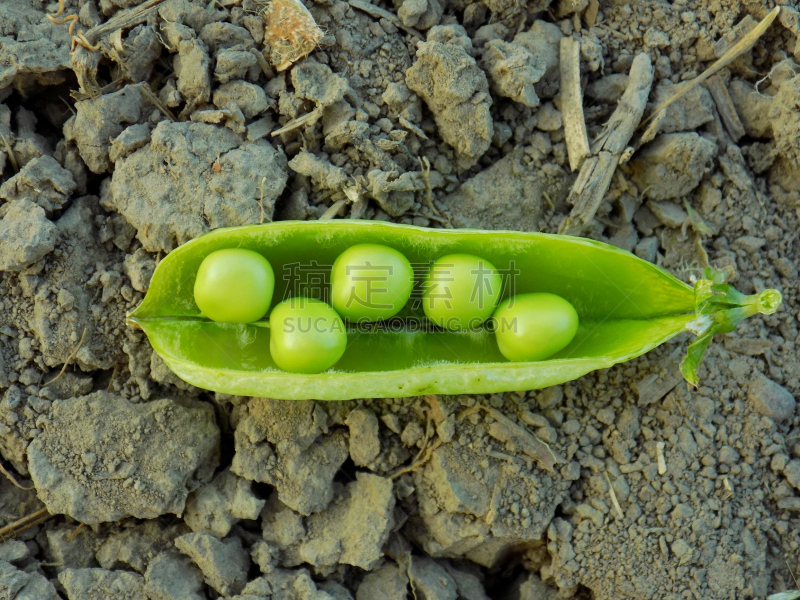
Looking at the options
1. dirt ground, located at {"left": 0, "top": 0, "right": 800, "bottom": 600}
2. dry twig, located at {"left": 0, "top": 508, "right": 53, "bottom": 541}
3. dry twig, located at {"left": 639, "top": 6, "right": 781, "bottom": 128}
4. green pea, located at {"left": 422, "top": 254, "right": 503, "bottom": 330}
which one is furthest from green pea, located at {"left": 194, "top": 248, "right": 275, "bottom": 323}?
dry twig, located at {"left": 639, "top": 6, "right": 781, "bottom": 128}

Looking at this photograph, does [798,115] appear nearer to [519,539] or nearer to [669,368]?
[669,368]

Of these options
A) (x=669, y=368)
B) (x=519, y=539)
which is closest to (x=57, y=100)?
(x=519, y=539)

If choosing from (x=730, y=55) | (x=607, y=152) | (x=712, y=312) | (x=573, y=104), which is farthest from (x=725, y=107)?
(x=712, y=312)

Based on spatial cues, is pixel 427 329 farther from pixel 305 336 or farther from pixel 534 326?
pixel 305 336

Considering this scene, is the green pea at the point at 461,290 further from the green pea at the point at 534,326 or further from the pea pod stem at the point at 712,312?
the pea pod stem at the point at 712,312

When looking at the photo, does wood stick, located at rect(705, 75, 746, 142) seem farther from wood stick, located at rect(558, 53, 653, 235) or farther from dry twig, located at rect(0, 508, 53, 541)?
dry twig, located at rect(0, 508, 53, 541)
